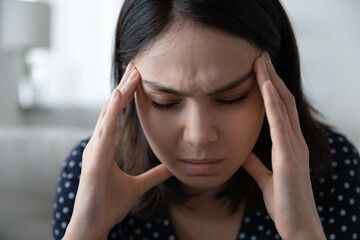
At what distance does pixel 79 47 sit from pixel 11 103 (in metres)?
0.77

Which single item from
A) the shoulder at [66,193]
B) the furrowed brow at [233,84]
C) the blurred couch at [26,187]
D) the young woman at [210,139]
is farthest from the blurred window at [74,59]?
the furrowed brow at [233,84]

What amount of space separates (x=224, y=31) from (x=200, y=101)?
0.13 m

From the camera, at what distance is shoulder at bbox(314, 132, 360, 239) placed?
104 centimetres

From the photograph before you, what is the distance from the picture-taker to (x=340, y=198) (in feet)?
3.47

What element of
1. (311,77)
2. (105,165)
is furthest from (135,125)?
(311,77)

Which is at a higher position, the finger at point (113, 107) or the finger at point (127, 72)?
the finger at point (127, 72)

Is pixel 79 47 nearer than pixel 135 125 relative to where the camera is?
No

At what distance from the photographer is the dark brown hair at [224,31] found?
79 cm

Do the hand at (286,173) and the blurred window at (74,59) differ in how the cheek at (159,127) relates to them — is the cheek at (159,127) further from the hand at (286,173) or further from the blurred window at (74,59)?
the blurred window at (74,59)

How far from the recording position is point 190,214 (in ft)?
3.57

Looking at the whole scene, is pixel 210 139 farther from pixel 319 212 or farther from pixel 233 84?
pixel 319 212

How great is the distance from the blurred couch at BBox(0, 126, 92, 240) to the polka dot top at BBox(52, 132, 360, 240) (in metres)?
0.50

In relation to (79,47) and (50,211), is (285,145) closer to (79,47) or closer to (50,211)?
(50,211)

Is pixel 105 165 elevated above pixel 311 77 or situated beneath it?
elevated above
